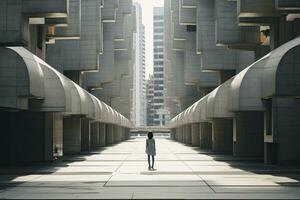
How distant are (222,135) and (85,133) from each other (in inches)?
461

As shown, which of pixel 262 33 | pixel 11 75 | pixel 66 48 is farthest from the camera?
pixel 66 48

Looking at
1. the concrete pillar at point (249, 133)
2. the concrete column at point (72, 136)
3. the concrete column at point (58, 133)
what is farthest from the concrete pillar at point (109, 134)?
the concrete pillar at point (249, 133)

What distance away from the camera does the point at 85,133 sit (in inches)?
2057

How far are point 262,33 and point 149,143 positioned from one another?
13.8 metres

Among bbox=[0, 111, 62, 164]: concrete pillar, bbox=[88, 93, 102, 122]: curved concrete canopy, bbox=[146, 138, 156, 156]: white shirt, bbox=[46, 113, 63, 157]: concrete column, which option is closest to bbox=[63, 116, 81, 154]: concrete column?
Result: bbox=[88, 93, 102, 122]: curved concrete canopy

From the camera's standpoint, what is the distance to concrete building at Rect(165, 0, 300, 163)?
951 inches

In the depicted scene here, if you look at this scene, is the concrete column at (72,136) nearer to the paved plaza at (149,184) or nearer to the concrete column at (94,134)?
the concrete column at (94,134)

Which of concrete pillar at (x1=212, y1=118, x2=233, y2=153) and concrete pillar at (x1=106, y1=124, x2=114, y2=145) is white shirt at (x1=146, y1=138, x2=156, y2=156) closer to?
concrete pillar at (x1=212, y1=118, x2=233, y2=153)

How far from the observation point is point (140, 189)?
60.2ft

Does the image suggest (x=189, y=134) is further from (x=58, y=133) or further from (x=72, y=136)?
(x=58, y=133)

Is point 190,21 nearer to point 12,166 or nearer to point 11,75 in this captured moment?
point 12,166

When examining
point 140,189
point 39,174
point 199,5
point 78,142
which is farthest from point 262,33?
point 140,189

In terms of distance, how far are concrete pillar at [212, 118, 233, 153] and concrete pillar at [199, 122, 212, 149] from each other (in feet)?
25.8

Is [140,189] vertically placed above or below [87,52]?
below
